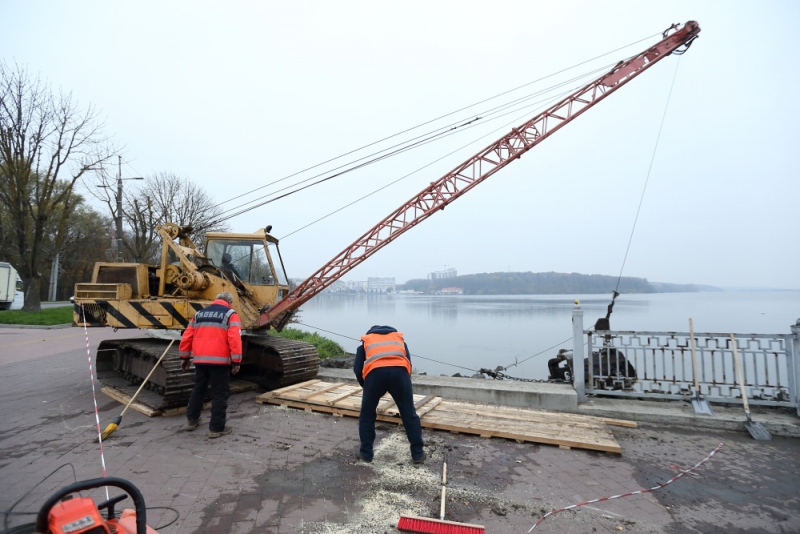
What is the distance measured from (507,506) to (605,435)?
2153 mm

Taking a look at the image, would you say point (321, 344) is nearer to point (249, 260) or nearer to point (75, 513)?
point (249, 260)

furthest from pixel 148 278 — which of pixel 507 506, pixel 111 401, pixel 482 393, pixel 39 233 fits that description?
pixel 39 233

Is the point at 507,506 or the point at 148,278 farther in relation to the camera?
the point at 148,278

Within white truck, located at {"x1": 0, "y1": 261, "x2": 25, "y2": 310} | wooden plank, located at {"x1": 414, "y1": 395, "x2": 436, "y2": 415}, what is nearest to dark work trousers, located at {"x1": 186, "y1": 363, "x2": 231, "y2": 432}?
wooden plank, located at {"x1": 414, "y1": 395, "x2": 436, "y2": 415}

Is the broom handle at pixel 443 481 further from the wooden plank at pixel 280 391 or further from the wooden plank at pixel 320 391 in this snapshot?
the wooden plank at pixel 280 391

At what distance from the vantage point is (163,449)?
4555mm

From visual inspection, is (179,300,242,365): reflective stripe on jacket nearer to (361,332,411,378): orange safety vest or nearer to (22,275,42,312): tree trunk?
(361,332,411,378): orange safety vest

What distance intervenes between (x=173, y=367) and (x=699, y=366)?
7861 millimetres

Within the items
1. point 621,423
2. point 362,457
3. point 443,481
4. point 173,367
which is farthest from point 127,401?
point 621,423

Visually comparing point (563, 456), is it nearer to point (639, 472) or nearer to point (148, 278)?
point (639, 472)

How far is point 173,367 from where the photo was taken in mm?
5938

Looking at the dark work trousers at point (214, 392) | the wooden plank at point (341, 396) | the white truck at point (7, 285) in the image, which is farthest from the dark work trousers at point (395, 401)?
the white truck at point (7, 285)

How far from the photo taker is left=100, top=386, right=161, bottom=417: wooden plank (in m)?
5.77

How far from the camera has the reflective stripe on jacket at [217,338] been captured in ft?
16.5
